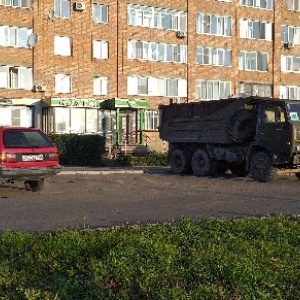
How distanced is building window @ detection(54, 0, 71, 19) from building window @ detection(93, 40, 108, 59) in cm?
279

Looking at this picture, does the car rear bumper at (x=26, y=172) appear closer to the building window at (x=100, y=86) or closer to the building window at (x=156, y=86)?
the building window at (x=100, y=86)

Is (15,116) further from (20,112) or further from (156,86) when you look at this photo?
(156,86)

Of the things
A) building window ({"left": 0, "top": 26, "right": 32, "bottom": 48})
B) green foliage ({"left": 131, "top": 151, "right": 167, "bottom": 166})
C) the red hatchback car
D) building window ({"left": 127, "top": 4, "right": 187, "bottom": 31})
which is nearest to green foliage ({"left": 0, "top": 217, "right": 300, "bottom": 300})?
the red hatchback car

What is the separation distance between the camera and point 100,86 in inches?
1654

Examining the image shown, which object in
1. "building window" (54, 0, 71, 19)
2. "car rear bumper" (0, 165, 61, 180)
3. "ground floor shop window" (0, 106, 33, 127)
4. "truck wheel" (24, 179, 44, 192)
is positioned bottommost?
"truck wheel" (24, 179, 44, 192)

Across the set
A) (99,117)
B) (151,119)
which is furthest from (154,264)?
(151,119)

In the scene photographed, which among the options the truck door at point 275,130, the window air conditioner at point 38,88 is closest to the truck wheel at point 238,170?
the truck door at point 275,130

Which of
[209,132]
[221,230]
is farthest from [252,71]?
[221,230]

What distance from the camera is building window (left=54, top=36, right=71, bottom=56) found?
40.2m

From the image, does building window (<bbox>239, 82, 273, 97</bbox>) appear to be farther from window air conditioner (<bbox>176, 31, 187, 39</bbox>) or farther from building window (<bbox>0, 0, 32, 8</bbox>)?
building window (<bbox>0, 0, 32, 8</bbox>)

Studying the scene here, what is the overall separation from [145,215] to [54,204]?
8.42 ft

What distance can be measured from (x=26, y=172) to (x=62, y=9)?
2912 centimetres

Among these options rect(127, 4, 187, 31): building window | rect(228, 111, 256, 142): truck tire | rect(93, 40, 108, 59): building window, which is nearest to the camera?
rect(228, 111, 256, 142): truck tire

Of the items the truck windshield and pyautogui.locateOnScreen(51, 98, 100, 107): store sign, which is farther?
pyautogui.locateOnScreen(51, 98, 100, 107): store sign
